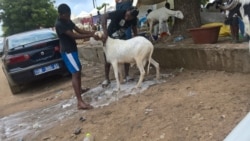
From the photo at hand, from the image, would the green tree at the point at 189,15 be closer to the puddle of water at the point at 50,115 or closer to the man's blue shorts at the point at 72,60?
the puddle of water at the point at 50,115

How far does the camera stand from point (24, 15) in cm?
3800

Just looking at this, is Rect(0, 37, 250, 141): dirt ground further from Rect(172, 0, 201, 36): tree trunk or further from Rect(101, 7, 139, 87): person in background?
Rect(172, 0, 201, 36): tree trunk

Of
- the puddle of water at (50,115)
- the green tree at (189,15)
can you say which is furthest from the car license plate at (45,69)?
the green tree at (189,15)

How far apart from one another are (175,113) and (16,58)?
506 cm

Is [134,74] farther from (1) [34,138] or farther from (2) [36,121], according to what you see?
(1) [34,138]

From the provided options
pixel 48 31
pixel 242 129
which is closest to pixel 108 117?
pixel 242 129

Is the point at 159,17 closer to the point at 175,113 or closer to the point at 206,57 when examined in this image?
the point at 206,57

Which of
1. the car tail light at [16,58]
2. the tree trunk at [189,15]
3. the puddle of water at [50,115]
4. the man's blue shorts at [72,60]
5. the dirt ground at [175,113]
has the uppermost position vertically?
the tree trunk at [189,15]

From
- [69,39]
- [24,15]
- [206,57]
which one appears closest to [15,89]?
[69,39]

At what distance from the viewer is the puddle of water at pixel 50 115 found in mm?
5102

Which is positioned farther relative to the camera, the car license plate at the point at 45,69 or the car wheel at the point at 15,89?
the car wheel at the point at 15,89

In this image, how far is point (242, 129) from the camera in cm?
111

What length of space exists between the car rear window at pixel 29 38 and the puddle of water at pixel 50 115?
2463mm

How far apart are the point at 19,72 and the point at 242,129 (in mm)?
7380
